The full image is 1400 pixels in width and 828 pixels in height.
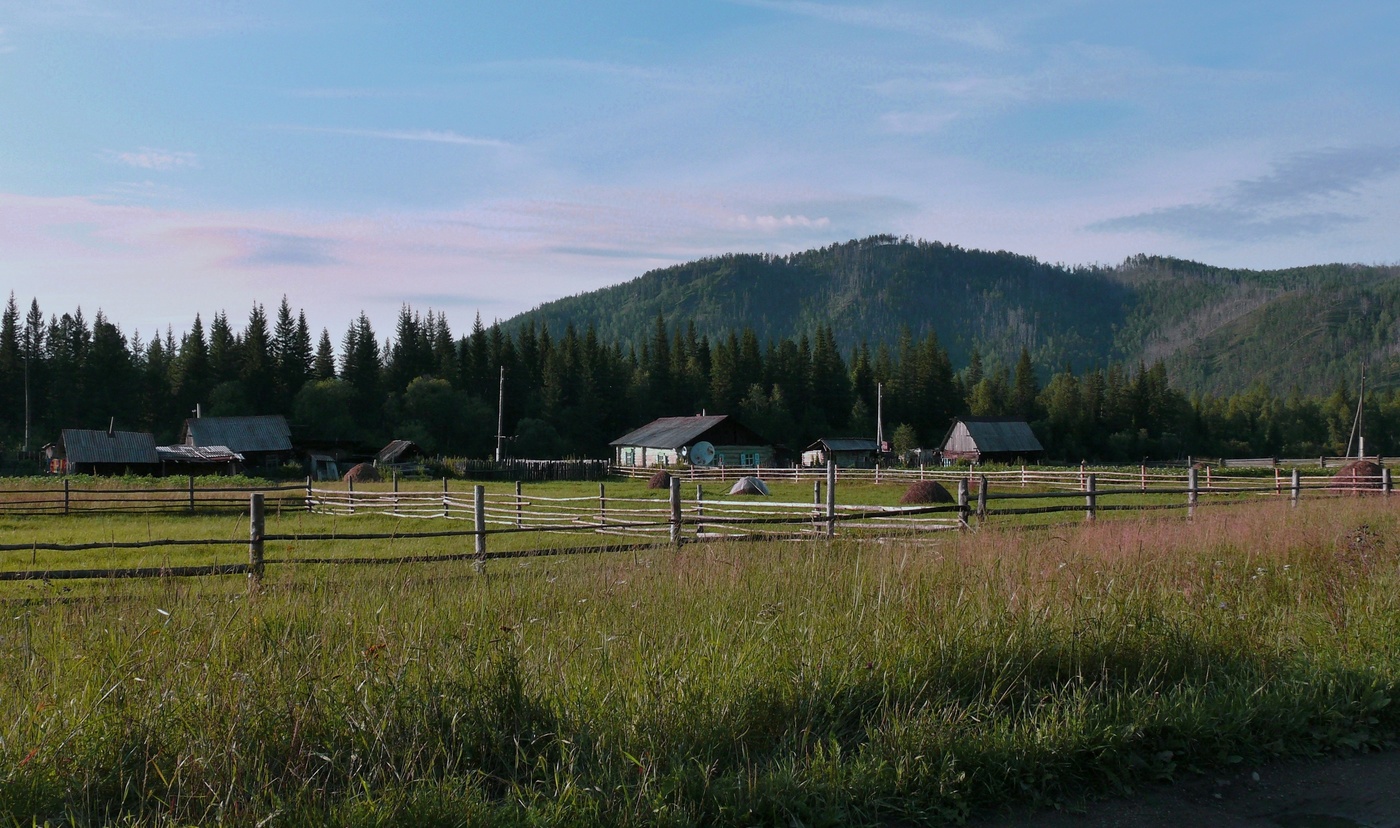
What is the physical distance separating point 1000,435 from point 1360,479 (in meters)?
57.2

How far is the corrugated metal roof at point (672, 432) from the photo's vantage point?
235 ft

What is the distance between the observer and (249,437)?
67125 mm

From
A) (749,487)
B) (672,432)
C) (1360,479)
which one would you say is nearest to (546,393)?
(672,432)

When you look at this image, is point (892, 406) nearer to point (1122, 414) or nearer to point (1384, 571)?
point (1122, 414)

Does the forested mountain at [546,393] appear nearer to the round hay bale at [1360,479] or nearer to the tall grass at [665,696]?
the round hay bale at [1360,479]

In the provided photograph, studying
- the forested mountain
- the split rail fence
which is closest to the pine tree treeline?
the forested mountain

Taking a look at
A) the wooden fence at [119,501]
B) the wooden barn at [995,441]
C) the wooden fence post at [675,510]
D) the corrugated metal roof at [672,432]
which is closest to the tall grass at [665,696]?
the wooden fence post at [675,510]

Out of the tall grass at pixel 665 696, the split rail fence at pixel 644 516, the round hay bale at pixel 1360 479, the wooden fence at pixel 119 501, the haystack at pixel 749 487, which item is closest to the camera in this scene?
the tall grass at pixel 665 696

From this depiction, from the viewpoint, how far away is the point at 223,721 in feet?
13.9

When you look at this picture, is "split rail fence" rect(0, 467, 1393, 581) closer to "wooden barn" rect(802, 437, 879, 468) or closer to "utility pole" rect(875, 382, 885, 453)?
"utility pole" rect(875, 382, 885, 453)

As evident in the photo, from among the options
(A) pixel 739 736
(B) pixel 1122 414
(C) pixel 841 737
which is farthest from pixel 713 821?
(B) pixel 1122 414

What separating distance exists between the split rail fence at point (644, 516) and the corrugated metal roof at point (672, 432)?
30384 mm

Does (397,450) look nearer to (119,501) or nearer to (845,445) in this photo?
(119,501)

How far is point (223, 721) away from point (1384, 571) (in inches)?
348
